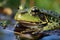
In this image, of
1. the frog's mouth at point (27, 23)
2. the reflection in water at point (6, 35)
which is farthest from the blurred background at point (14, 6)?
the frog's mouth at point (27, 23)

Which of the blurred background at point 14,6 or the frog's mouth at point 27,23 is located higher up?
the blurred background at point 14,6

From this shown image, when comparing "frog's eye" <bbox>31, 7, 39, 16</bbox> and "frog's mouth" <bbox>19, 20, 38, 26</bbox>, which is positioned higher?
"frog's eye" <bbox>31, 7, 39, 16</bbox>

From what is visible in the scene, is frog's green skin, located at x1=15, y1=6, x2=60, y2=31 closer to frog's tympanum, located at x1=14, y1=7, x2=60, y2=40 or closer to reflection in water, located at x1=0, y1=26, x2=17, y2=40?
frog's tympanum, located at x1=14, y1=7, x2=60, y2=40

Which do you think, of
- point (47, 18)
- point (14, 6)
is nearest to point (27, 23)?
point (47, 18)

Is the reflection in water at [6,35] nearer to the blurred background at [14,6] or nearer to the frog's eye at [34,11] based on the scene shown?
the blurred background at [14,6]

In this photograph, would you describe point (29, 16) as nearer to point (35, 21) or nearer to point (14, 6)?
point (35, 21)

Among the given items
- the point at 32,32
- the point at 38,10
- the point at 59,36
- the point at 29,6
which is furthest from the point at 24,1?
the point at 59,36

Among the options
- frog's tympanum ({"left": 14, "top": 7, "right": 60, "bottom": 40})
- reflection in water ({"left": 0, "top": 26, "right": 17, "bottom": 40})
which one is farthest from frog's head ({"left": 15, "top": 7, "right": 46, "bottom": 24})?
reflection in water ({"left": 0, "top": 26, "right": 17, "bottom": 40})

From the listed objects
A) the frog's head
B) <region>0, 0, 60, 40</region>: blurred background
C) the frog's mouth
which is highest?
<region>0, 0, 60, 40</region>: blurred background
